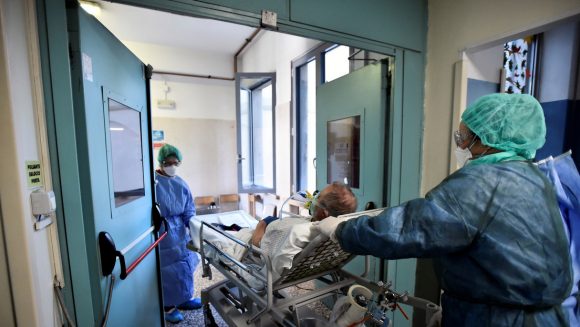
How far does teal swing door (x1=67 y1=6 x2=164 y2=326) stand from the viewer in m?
0.95

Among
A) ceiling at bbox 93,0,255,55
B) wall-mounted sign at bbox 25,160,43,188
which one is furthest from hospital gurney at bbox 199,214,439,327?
ceiling at bbox 93,0,255,55

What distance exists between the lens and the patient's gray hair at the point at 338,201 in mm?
1344

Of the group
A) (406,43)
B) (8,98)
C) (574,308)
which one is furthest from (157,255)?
(406,43)

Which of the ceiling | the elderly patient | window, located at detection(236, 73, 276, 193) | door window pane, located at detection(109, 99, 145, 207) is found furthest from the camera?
window, located at detection(236, 73, 276, 193)

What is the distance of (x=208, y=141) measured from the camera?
462 centimetres

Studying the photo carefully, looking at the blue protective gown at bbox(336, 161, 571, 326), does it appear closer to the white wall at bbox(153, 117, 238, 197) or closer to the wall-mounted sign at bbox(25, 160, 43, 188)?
the wall-mounted sign at bbox(25, 160, 43, 188)

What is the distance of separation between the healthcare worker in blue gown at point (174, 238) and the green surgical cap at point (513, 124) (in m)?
2.18

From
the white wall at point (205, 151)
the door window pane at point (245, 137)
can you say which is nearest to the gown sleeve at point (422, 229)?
the door window pane at point (245, 137)

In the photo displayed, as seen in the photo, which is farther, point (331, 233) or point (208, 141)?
point (208, 141)

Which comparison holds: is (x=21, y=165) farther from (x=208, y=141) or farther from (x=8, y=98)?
(x=208, y=141)

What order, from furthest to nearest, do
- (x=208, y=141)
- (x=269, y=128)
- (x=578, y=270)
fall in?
(x=208, y=141) → (x=269, y=128) → (x=578, y=270)

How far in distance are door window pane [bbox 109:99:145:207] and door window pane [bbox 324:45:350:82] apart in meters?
2.06

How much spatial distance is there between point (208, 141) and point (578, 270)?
15.1 feet

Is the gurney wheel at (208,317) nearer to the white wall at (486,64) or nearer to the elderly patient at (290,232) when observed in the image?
the elderly patient at (290,232)
